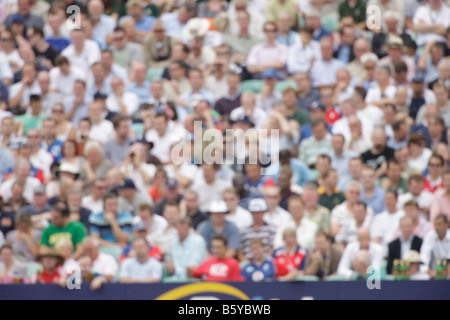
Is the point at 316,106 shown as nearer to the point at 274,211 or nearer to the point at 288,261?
the point at 274,211

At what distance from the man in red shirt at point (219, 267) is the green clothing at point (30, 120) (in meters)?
4.10

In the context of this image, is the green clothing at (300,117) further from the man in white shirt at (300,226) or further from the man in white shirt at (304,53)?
the man in white shirt at (300,226)

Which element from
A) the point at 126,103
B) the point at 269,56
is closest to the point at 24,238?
the point at 126,103

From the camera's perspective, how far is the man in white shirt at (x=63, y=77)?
1708 cm

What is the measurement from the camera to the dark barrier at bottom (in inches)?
486

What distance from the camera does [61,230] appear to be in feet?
46.8

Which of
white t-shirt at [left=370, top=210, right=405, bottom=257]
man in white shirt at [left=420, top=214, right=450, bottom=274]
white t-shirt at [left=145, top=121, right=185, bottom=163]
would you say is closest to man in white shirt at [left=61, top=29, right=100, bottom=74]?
white t-shirt at [left=145, top=121, right=185, bottom=163]

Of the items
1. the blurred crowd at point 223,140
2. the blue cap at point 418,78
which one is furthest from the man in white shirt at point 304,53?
the blue cap at point 418,78

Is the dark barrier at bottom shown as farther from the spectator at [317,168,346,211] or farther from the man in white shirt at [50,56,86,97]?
the man in white shirt at [50,56,86,97]

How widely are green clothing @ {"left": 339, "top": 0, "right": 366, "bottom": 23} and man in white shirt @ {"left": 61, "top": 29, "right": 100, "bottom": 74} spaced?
3555 millimetres

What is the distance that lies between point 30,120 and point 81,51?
1568 millimetres
